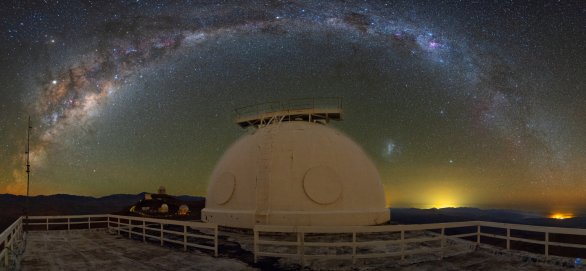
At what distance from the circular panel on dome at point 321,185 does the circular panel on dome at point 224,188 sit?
13.8ft

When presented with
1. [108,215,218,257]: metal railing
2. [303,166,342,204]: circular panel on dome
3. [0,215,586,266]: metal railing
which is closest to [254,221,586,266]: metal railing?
Answer: [0,215,586,266]: metal railing

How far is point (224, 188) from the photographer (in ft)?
67.5

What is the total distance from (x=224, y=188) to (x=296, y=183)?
4.35m

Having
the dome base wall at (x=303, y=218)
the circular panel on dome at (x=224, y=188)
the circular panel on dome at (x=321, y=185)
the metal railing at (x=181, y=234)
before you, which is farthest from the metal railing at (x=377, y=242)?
the circular panel on dome at (x=224, y=188)

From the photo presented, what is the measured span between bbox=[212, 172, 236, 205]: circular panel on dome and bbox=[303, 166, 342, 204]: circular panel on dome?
420 cm

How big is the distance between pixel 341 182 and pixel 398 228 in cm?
822

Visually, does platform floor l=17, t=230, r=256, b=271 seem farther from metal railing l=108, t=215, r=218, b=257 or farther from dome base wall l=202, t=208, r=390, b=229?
dome base wall l=202, t=208, r=390, b=229

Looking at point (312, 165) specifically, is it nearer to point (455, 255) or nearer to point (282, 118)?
point (282, 118)

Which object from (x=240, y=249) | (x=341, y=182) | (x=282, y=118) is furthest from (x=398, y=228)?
(x=282, y=118)

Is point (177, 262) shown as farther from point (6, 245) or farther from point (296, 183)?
point (296, 183)

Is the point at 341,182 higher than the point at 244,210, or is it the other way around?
the point at 341,182

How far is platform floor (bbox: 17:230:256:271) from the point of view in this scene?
33.9 ft

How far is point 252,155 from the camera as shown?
20500 millimetres

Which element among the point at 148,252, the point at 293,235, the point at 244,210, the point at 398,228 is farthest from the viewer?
the point at 244,210
